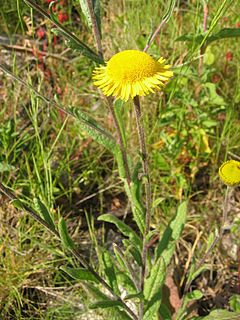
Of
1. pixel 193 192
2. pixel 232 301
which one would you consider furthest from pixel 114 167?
pixel 232 301

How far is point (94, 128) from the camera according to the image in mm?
1439

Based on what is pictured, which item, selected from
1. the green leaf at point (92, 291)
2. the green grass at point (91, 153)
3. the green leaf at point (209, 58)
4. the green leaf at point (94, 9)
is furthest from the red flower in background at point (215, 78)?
the green leaf at point (92, 291)

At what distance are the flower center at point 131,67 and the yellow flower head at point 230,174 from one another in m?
0.33

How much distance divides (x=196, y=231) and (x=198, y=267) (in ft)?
1.02

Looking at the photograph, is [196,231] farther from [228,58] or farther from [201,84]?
[228,58]

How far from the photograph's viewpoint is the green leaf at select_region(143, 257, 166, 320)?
147cm

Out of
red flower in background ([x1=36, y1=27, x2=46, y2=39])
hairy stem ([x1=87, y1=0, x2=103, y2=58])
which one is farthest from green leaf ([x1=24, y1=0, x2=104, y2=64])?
red flower in background ([x1=36, y1=27, x2=46, y2=39])

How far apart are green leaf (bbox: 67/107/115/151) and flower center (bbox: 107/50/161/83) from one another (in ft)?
0.77

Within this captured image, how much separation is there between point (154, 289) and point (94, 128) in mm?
551

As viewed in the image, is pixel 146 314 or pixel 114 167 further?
pixel 114 167

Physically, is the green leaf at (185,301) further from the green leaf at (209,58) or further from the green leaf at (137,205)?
the green leaf at (209,58)

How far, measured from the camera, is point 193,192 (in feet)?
6.72

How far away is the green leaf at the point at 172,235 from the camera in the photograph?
1625 mm

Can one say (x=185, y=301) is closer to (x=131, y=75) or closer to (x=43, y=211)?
(x=43, y=211)
